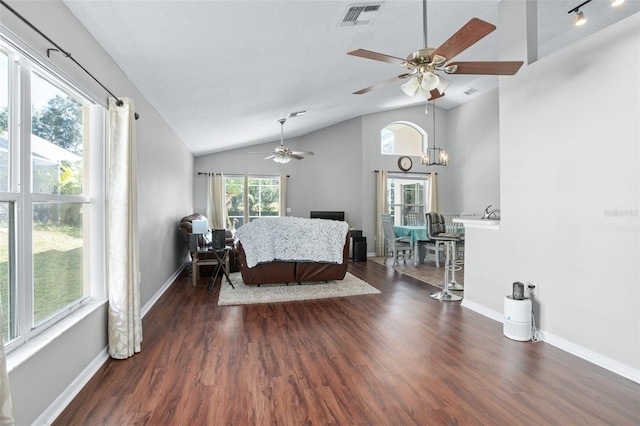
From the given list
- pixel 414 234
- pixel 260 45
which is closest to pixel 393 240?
pixel 414 234

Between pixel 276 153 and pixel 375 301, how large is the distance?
3678 millimetres

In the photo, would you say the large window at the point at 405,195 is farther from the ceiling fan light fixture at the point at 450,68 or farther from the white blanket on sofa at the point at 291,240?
the ceiling fan light fixture at the point at 450,68

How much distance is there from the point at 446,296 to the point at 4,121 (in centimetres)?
435

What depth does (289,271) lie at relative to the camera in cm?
451

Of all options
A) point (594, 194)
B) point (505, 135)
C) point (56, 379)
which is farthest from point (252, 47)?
point (594, 194)

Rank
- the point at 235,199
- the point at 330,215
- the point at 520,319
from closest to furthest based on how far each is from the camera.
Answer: the point at 520,319 < the point at 330,215 < the point at 235,199

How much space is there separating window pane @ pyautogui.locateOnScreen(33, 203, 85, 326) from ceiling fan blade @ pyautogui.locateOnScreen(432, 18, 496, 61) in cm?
271

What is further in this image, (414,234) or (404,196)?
(404,196)

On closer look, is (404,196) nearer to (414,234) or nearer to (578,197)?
(414,234)

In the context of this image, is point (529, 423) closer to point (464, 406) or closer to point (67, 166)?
point (464, 406)

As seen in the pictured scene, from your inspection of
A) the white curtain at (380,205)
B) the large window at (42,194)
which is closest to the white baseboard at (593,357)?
the large window at (42,194)

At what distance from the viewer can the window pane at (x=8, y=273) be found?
1.50 m

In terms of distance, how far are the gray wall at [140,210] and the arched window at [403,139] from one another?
518 centimetres

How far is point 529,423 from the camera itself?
1.67 meters
